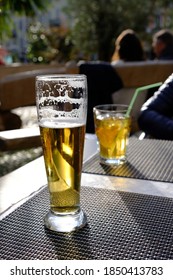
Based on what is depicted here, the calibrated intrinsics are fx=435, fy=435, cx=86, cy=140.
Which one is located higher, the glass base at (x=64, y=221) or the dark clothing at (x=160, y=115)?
the glass base at (x=64, y=221)

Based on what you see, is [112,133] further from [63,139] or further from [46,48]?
[46,48]

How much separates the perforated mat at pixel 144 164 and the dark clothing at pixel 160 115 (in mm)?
407

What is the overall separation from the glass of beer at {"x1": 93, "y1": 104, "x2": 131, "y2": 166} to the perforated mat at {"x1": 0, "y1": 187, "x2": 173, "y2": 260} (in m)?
0.26

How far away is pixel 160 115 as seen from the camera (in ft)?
5.66

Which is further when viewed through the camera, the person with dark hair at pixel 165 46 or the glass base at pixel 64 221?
the person with dark hair at pixel 165 46

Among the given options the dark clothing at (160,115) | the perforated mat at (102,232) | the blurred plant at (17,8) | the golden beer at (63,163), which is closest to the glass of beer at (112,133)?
the perforated mat at (102,232)

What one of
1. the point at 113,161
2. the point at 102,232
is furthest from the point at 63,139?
the point at 113,161

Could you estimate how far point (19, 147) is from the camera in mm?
1602

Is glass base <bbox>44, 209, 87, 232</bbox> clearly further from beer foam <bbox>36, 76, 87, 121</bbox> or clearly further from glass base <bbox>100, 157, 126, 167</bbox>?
glass base <bbox>100, 157, 126, 167</bbox>

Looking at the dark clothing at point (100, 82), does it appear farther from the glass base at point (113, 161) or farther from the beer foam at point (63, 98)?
the beer foam at point (63, 98)

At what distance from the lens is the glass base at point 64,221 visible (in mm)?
682

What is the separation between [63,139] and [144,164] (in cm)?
41

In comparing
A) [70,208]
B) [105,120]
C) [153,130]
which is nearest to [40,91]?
[70,208]
